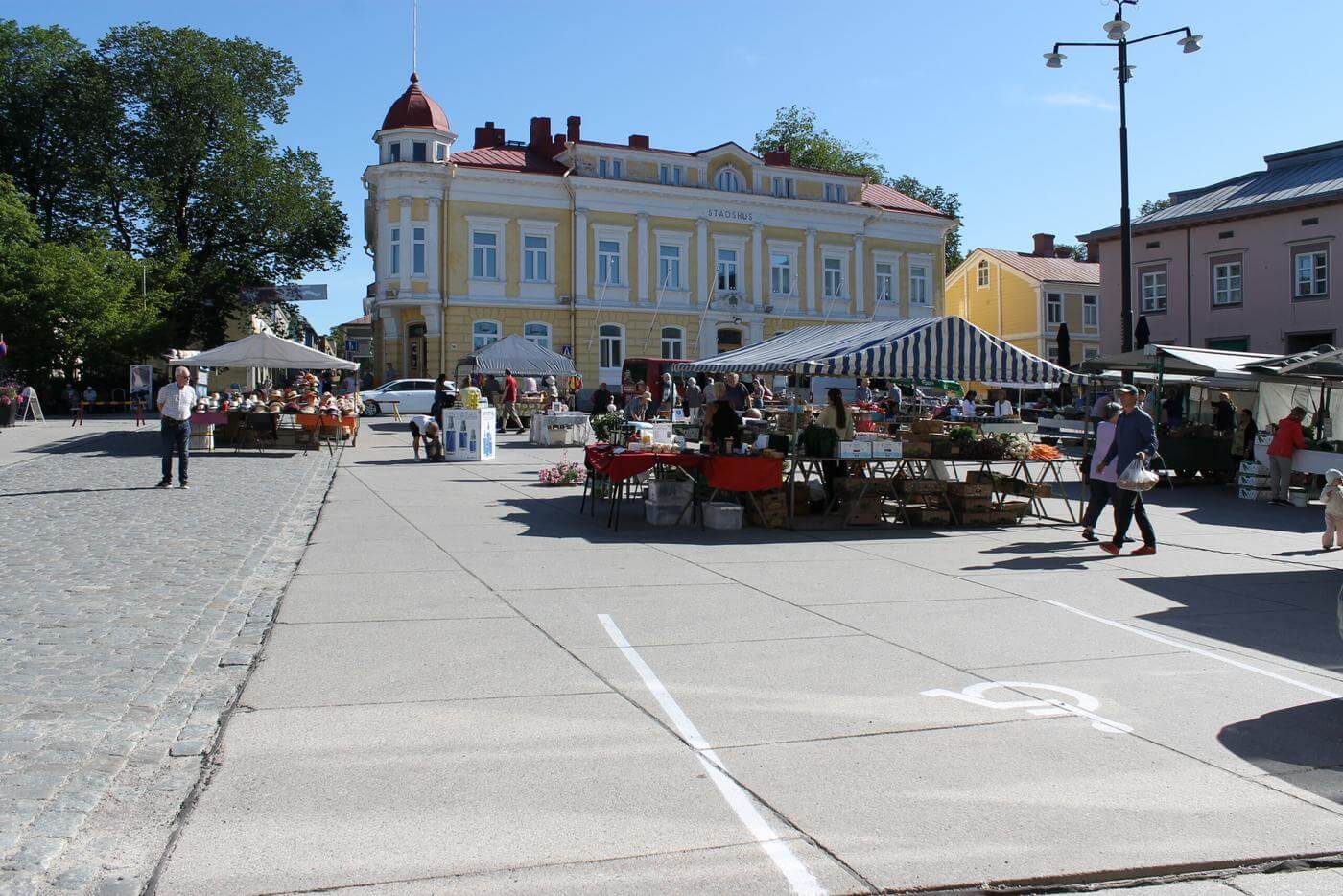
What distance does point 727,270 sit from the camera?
167 feet

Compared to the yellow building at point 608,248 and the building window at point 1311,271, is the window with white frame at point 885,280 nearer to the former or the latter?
the yellow building at point 608,248

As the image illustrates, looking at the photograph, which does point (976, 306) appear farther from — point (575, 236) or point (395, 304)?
point (395, 304)

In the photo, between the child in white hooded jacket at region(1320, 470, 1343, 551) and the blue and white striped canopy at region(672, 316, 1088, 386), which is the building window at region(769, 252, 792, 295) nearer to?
the blue and white striped canopy at region(672, 316, 1088, 386)

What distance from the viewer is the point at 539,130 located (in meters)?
50.8

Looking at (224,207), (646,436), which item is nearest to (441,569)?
(646,436)

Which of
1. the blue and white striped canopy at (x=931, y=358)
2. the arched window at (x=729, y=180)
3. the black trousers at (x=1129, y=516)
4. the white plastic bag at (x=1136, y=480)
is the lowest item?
the black trousers at (x=1129, y=516)

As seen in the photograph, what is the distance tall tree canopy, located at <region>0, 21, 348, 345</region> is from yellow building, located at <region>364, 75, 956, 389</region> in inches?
198

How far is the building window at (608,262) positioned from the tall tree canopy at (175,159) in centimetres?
1487

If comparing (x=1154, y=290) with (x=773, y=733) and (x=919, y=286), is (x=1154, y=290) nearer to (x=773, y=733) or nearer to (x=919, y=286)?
(x=919, y=286)

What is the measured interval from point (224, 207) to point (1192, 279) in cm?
4074

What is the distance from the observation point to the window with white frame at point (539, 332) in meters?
47.5

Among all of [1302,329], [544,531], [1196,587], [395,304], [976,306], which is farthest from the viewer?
[976,306]

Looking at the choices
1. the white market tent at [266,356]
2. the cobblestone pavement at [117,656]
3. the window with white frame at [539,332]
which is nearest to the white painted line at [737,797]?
the cobblestone pavement at [117,656]

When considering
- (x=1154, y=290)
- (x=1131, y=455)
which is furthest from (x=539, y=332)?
(x=1131, y=455)
